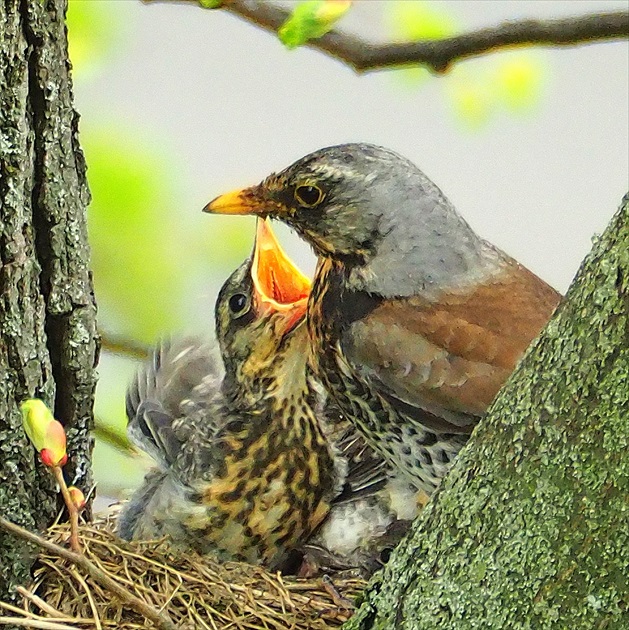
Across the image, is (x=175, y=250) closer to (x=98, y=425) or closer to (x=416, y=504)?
(x=98, y=425)

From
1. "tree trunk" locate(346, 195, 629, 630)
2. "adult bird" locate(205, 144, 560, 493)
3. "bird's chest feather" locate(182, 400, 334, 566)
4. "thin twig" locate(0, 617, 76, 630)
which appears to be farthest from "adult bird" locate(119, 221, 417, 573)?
"tree trunk" locate(346, 195, 629, 630)

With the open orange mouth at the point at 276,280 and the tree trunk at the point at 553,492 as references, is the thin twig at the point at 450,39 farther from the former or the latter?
the tree trunk at the point at 553,492

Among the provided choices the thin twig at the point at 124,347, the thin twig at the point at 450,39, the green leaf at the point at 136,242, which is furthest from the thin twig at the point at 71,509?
the green leaf at the point at 136,242

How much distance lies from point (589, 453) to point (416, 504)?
874 mm

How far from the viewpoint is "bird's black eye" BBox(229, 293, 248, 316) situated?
1600mm

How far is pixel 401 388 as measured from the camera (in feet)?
4.30

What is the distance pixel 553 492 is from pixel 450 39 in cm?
79

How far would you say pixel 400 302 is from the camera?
138 centimetres

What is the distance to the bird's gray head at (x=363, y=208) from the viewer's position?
1.36 meters

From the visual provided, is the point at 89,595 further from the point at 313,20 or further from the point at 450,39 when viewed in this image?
the point at 450,39

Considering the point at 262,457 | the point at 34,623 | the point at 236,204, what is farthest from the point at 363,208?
the point at 34,623

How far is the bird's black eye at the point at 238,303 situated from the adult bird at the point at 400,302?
0.17 metres

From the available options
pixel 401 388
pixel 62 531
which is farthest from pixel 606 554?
pixel 62 531

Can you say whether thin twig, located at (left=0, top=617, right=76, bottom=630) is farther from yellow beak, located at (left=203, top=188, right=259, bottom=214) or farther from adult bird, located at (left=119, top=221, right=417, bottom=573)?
yellow beak, located at (left=203, top=188, right=259, bottom=214)
